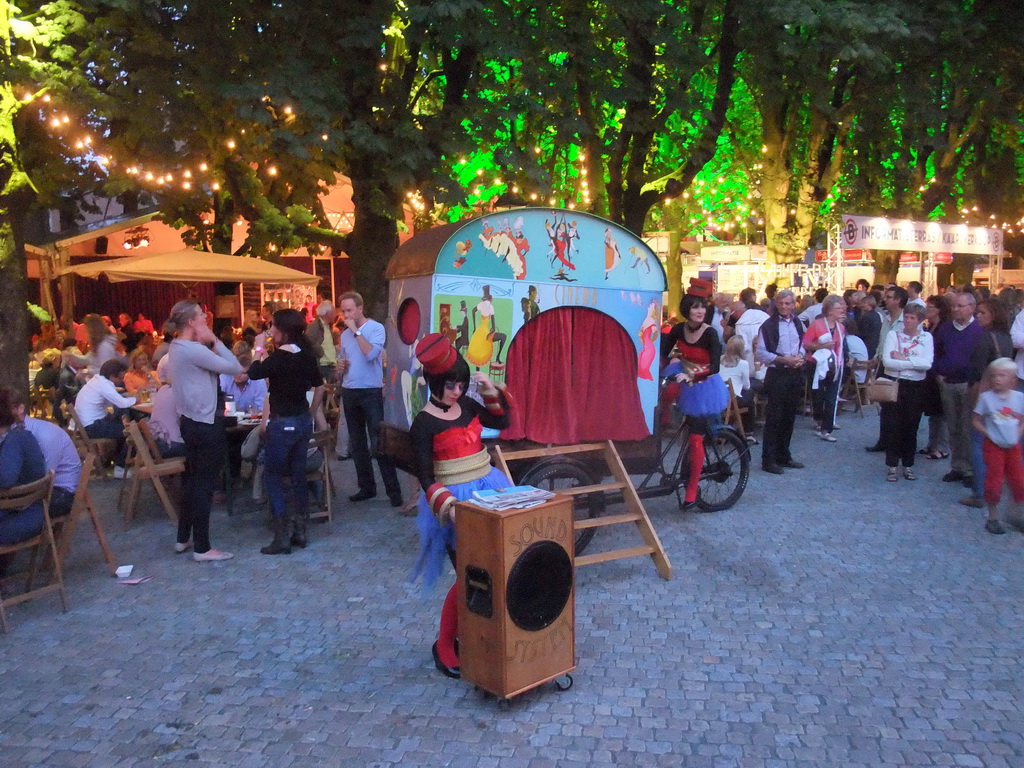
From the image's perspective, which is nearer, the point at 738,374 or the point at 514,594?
the point at 514,594

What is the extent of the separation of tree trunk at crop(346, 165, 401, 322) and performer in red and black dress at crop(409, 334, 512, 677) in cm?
617

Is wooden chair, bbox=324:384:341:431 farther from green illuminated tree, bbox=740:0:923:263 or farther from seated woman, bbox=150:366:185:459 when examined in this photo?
green illuminated tree, bbox=740:0:923:263

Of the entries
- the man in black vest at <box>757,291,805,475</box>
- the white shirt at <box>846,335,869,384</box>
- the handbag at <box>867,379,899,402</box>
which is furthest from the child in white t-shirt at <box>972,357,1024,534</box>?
the white shirt at <box>846,335,869,384</box>

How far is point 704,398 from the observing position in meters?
6.85

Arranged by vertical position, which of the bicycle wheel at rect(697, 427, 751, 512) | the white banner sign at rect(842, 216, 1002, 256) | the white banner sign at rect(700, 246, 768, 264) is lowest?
the bicycle wheel at rect(697, 427, 751, 512)

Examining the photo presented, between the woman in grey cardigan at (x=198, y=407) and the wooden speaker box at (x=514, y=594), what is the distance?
285 centimetres

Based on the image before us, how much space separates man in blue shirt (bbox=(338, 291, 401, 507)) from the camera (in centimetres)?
748

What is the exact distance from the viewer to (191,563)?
20.2 feet

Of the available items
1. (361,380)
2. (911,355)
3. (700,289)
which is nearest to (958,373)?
(911,355)

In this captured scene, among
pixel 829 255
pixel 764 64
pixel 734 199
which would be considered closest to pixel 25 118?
pixel 764 64

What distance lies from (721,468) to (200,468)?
164 inches

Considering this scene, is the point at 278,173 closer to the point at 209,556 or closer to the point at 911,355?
the point at 209,556

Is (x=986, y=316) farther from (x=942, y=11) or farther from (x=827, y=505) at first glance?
(x=942, y=11)

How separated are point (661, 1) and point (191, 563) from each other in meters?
7.98
